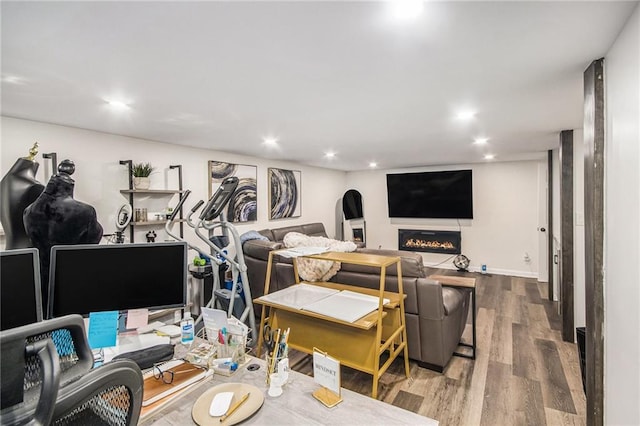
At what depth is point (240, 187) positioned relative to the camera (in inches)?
192

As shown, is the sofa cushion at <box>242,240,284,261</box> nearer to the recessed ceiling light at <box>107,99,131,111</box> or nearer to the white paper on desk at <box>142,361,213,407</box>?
the recessed ceiling light at <box>107,99,131,111</box>

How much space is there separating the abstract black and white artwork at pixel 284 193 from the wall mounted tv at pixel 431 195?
2293 mm

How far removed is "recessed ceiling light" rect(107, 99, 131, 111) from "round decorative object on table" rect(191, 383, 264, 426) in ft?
7.20

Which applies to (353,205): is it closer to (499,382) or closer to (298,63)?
(499,382)

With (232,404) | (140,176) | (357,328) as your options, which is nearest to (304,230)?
(140,176)

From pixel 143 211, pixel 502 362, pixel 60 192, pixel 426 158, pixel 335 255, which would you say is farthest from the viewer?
pixel 426 158

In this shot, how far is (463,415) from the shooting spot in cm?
216

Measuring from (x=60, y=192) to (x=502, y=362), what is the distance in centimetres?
361

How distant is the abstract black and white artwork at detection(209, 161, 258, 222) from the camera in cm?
449

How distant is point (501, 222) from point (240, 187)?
5.07 m

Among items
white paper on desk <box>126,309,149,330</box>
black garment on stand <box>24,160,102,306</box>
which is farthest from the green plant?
white paper on desk <box>126,309,149,330</box>

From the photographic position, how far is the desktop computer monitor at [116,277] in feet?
4.57

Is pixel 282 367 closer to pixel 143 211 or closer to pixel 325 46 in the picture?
pixel 325 46

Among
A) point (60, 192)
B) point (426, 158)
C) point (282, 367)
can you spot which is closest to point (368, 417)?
point (282, 367)
